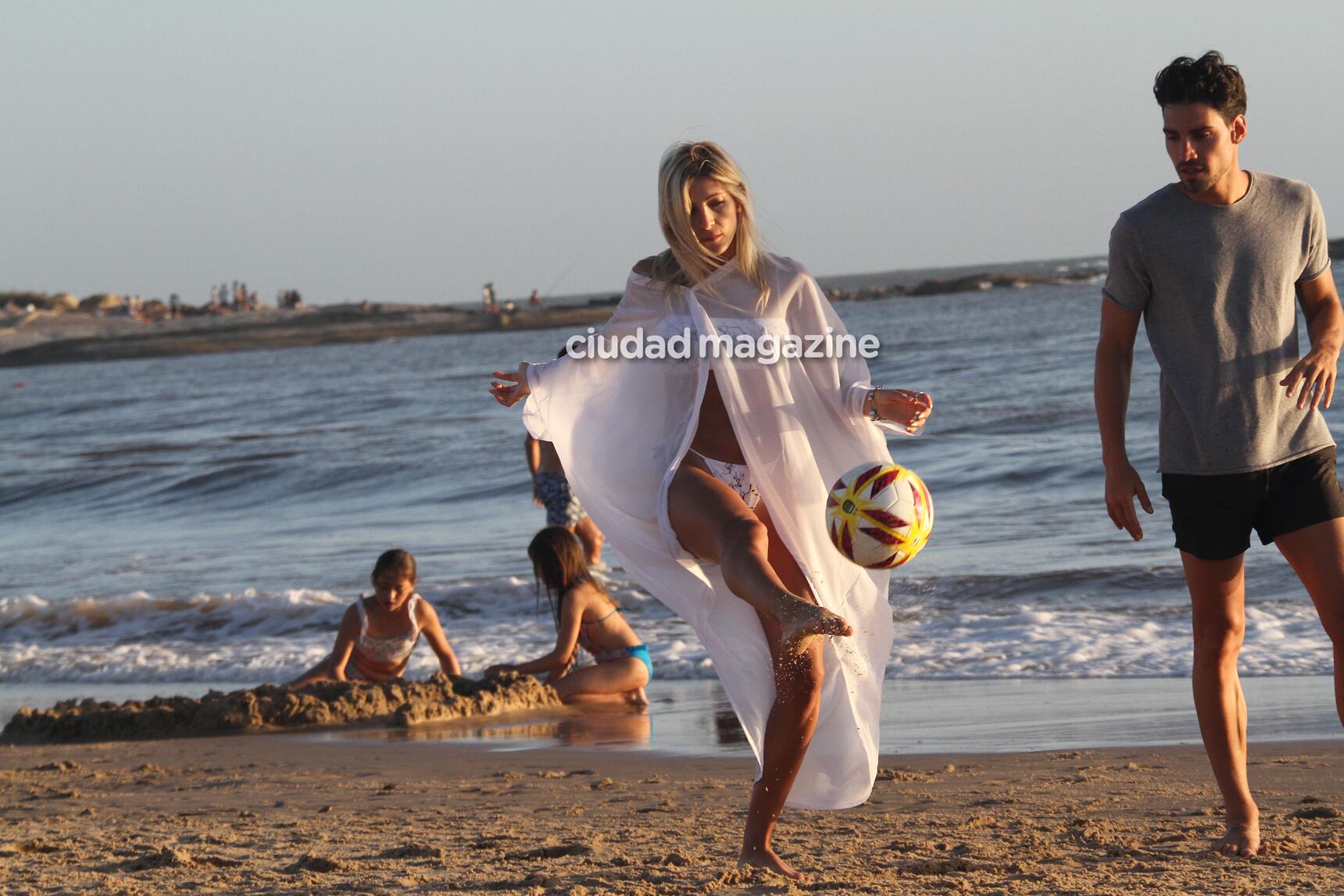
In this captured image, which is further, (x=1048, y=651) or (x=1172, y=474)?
(x=1048, y=651)

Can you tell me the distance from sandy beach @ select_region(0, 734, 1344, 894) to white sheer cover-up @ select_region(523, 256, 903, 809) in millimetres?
459

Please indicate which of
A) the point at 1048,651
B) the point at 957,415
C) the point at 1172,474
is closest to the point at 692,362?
the point at 1172,474

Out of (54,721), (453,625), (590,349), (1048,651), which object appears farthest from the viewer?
(453,625)

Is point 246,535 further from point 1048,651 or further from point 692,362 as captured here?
point 692,362

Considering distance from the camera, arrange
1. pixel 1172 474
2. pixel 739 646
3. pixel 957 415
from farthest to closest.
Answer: pixel 957 415
pixel 739 646
pixel 1172 474

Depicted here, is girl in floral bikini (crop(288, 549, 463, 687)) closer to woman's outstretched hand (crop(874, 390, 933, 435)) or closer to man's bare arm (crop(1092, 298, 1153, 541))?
woman's outstretched hand (crop(874, 390, 933, 435))

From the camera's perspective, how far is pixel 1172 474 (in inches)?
154

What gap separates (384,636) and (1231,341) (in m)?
5.61

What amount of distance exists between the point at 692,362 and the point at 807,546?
Result: 63 centimetres

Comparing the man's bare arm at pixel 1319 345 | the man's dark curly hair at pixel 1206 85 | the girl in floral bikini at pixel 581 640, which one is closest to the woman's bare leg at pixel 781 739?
the man's bare arm at pixel 1319 345

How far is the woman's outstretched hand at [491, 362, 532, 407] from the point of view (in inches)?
182

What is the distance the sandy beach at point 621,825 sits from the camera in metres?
4.00

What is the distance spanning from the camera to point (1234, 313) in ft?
12.5

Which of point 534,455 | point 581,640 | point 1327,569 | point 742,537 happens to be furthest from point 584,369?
point 534,455
